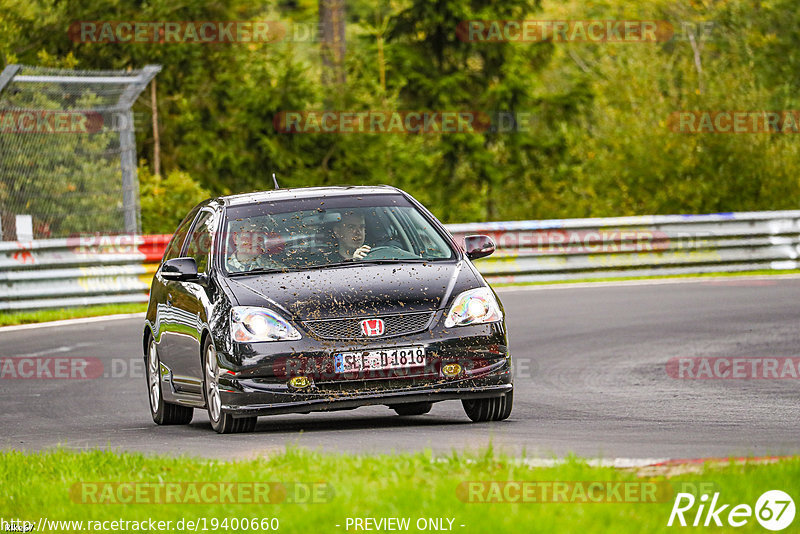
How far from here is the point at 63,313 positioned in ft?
67.7

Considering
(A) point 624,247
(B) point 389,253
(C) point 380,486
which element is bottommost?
(A) point 624,247

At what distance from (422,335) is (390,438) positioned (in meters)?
0.88

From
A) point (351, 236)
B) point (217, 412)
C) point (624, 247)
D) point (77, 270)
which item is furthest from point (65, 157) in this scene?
point (217, 412)

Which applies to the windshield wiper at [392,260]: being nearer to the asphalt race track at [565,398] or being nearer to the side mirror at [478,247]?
the side mirror at [478,247]

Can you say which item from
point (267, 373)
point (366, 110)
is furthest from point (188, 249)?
point (366, 110)

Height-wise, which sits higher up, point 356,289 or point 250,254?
point 250,254

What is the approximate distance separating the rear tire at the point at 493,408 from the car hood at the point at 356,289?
0.77m

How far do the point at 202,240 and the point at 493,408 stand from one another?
2506mm

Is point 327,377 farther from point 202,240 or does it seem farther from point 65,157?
point 65,157
